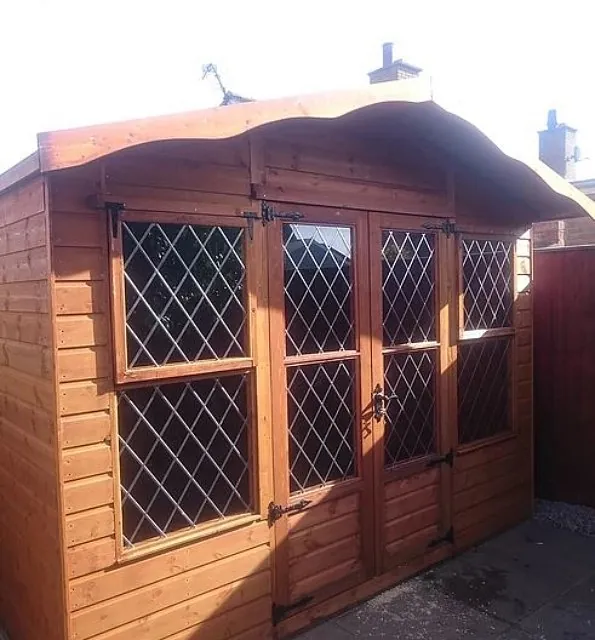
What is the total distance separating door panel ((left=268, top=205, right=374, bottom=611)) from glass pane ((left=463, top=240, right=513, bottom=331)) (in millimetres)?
1094

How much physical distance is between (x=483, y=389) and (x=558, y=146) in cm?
809

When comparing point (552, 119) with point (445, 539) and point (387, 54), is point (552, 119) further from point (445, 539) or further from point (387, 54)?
point (445, 539)

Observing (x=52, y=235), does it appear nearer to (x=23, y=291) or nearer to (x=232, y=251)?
(x=23, y=291)

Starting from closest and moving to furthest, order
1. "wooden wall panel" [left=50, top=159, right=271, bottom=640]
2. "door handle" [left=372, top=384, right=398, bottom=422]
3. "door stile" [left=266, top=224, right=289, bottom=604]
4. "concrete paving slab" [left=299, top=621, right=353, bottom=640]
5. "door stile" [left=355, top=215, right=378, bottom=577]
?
"wooden wall panel" [left=50, top=159, right=271, bottom=640], "door stile" [left=266, top=224, right=289, bottom=604], "concrete paving slab" [left=299, top=621, right=353, bottom=640], "door stile" [left=355, top=215, right=378, bottom=577], "door handle" [left=372, top=384, right=398, bottom=422]

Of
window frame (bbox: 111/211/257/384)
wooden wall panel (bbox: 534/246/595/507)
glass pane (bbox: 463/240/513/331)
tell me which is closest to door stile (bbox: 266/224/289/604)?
window frame (bbox: 111/211/257/384)

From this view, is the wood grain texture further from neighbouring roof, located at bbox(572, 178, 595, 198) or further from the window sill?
neighbouring roof, located at bbox(572, 178, 595, 198)

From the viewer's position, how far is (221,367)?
2889 mm

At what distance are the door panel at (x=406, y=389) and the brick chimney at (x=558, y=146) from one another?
8.24 m

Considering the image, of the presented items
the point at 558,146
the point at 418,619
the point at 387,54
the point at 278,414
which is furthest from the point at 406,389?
the point at 558,146

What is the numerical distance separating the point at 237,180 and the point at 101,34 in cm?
826

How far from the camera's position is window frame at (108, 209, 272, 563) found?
253 cm

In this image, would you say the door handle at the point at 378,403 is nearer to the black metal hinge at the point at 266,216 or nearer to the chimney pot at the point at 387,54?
the black metal hinge at the point at 266,216

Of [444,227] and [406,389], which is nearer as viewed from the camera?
[406,389]

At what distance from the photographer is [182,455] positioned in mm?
2789
